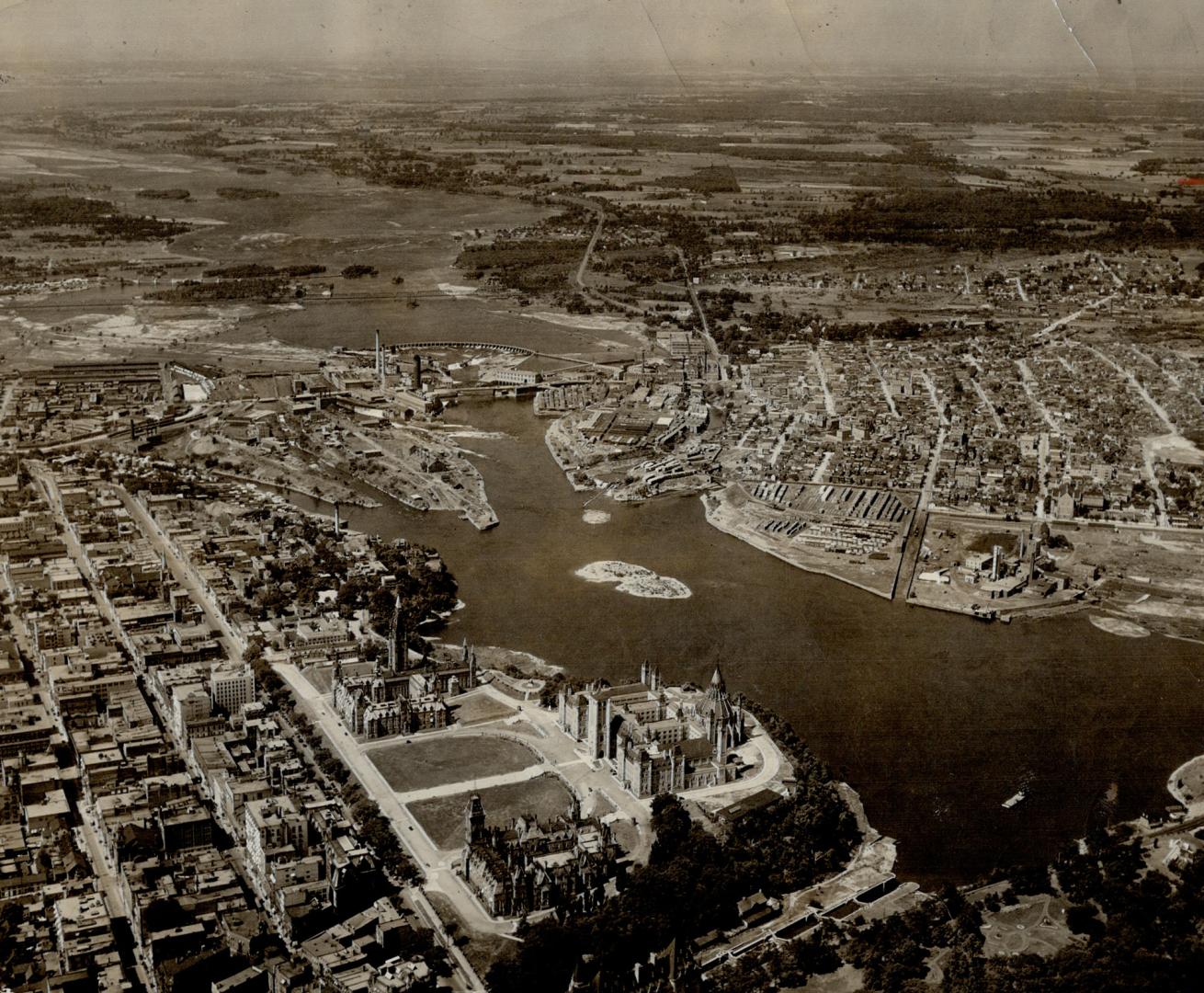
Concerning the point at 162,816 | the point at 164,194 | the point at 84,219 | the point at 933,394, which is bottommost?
the point at 162,816

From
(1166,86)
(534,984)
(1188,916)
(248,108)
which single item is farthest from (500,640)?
(248,108)

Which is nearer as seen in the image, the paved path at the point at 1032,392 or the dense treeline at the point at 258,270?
the paved path at the point at 1032,392

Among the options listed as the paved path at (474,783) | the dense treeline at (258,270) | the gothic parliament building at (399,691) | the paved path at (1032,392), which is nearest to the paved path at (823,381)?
the paved path at (1032,392)

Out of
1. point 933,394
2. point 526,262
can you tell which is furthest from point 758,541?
point 526,262

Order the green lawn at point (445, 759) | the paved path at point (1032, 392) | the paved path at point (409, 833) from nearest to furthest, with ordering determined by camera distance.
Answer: the paved path at point (409, 833) → the green lawn at point (445, 759) → the paved path at point (1032, 392)

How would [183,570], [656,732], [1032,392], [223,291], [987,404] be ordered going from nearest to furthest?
1. [656,732]
2. [183,570]
3. [987,404]
4. [1032,392]
5. [223,291]

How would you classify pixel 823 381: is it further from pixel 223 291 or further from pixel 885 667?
pixel 223 291

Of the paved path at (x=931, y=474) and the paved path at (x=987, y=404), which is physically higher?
the paved path at (x=987, y=404)

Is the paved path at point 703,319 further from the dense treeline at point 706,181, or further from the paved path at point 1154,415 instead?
the dense treeline at point 706,181
